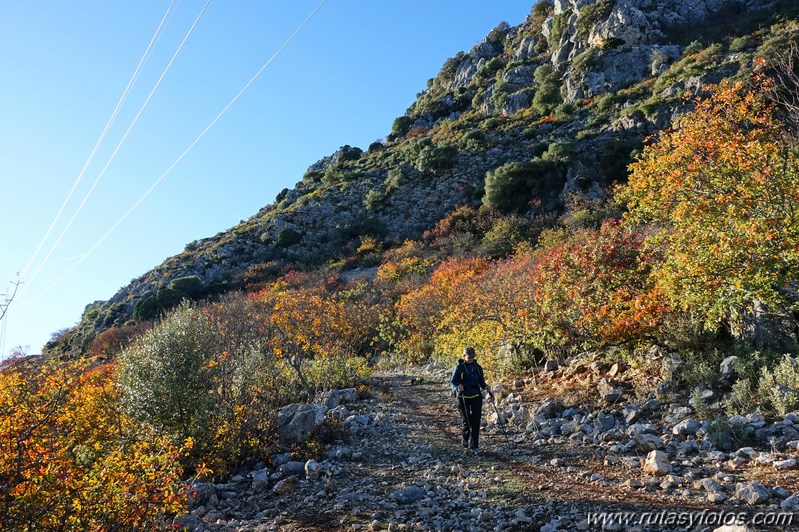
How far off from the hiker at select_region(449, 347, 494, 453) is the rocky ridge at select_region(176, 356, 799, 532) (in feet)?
0.86

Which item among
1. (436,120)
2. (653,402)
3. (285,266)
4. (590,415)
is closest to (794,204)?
(653,402)

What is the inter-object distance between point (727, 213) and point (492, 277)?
31.3ft

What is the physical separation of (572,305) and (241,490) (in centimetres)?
692

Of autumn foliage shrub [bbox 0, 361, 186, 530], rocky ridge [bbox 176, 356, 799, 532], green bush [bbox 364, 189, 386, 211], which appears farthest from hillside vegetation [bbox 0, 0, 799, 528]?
rocky ridge [bbox 176, 356, 799, 532]

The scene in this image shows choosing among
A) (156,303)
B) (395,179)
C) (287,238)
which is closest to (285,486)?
(156,303)

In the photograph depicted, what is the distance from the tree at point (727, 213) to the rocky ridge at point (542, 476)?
176 centimetres

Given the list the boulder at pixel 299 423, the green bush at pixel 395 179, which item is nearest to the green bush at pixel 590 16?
the green bush at pixel 395 179

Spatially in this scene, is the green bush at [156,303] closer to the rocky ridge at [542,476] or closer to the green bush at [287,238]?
the green bush at [287,238]

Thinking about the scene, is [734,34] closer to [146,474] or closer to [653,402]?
[653,402]

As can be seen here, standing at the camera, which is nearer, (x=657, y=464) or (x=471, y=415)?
(x=657, y=464)

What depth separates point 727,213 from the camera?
7031 mm

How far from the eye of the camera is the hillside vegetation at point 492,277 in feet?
20.7

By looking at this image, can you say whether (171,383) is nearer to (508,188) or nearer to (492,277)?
(492,277)

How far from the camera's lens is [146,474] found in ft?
12.6
